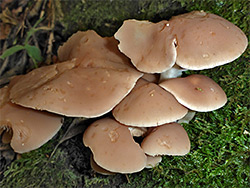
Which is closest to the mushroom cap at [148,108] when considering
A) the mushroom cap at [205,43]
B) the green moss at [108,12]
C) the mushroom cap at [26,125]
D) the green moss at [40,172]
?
the mushroom cap at [205,43]

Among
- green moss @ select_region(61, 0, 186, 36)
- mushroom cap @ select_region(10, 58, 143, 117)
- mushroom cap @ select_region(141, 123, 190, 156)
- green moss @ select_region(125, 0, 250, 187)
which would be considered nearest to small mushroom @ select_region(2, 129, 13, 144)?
mushroom cap @ select_region(10, 58, 143, 117)

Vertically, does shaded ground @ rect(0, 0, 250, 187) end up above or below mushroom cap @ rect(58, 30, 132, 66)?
below

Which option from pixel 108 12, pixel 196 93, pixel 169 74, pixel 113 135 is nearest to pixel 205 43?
pixel 196 93

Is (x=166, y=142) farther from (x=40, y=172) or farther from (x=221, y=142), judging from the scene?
(x=40, y=172)

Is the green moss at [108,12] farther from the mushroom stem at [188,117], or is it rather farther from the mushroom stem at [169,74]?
the mushroom stem at [188,117]

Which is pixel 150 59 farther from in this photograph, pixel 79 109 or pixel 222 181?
pixel 222 181

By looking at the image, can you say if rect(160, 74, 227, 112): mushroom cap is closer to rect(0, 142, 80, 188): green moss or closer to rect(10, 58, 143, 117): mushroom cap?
rect(10, 58, 143, 117): mushroom cap
